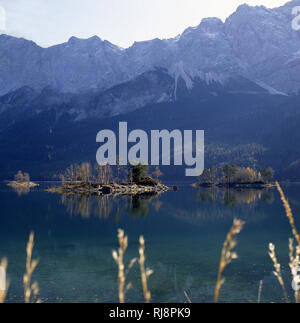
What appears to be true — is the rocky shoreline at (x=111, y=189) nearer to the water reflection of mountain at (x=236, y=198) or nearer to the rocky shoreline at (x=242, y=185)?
the water reflection of mountain at (x=236, y=198)

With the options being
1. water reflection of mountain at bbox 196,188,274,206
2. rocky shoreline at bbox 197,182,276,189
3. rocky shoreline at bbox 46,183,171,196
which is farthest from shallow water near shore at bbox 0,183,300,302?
rocky shoreline at bbox 197,182,276,189

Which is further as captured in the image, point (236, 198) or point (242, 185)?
point (242, 185)

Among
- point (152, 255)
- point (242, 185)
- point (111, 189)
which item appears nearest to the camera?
point (152, 255)

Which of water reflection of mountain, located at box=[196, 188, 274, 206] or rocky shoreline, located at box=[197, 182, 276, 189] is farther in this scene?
rocky shoreline, located at box=[197, 182, 276, 189]

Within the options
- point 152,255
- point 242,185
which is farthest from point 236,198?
point 242,185

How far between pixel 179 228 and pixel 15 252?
19811mm

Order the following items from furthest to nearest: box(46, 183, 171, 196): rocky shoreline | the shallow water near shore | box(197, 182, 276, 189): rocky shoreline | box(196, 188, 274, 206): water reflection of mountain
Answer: box(197, 182, 276, 189): rocky shoreline, box(46, 183, 171, 196): rocky shoreline, box(196, 188, 274, 206): water reflection of mountain, the shallow water near shore

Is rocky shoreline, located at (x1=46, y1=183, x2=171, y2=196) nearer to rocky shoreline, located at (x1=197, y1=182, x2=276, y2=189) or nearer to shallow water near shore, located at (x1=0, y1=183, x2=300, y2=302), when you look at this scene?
rocky shoreline, located at (x1=197, y1=182, x2=276, y2=189)

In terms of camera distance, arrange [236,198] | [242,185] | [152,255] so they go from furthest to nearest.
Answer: [242,185], [236,198], [152,255]

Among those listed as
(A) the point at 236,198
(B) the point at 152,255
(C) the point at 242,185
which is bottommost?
(B) the point at 152,255

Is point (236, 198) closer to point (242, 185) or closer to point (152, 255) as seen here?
point (152, 255)

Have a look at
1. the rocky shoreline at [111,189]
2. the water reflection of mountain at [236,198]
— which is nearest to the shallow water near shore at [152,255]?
the water reflection of mountain at [236,198]
